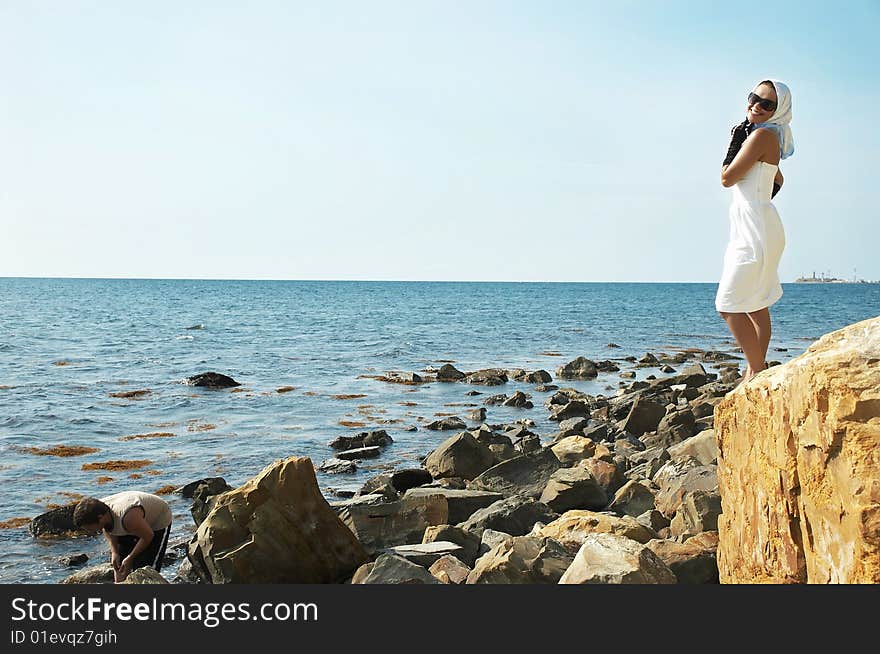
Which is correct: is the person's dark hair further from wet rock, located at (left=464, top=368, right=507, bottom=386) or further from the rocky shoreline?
wet rock, located at (left=464, top=368, right=507, bottom=386)

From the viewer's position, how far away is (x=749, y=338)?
21.3 ft

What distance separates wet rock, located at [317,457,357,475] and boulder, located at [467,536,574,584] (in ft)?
28.7

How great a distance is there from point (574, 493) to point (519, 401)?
13096 millimetres

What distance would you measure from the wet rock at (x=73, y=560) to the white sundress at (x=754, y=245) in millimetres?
8862

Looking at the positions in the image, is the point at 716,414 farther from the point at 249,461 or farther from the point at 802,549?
the point at 249,461

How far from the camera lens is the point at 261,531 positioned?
8.55 m

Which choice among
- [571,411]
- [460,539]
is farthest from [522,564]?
[571,411]

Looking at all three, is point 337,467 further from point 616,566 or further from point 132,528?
point 616,566

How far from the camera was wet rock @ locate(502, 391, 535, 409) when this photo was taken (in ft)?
79.5

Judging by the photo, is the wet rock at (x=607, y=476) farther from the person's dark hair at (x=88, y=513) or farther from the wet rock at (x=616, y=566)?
the person's dark hair at (x=88, y=513)

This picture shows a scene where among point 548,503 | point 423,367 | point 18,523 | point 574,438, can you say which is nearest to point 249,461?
point 18,523

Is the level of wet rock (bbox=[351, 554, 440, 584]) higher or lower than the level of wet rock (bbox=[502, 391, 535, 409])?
higher

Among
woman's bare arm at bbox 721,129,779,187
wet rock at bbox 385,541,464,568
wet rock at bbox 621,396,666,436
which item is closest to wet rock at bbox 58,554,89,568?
wet rock at bbox 385,541,464,568

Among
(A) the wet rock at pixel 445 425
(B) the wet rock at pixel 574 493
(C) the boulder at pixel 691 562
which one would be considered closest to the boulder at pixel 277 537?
(C) the boulder at pixel 691 562
